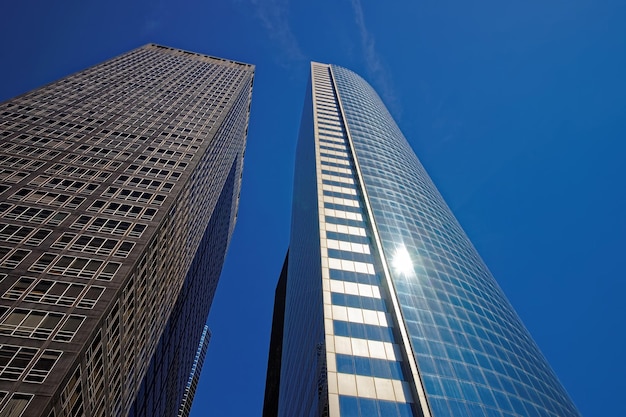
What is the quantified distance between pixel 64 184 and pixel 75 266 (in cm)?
1707

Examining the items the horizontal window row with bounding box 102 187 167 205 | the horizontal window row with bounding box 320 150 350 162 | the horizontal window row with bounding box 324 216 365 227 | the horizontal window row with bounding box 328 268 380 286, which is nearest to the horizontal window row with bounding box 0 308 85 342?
the horizontal window row with bounding box 102 187 167 205

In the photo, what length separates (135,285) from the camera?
160ft

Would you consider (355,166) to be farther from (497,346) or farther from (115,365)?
(115,365)

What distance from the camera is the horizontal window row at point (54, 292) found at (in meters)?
39.9

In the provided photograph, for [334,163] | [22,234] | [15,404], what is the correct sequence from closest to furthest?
1. [15,404]
2. [22,234]
3. [334,163]

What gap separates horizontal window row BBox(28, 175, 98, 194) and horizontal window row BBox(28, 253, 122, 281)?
1367cm

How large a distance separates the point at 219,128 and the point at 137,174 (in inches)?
1159

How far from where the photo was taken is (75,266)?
44.8m

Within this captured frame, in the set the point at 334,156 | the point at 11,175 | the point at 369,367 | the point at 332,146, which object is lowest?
the point at 369,367

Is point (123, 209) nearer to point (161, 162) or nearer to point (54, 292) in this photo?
point (161, 162)

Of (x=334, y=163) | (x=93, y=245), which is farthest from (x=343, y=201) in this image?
(x=93, y=245)

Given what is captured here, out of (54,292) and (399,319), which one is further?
(399,319)

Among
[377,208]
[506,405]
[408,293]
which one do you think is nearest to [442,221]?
[377,208]

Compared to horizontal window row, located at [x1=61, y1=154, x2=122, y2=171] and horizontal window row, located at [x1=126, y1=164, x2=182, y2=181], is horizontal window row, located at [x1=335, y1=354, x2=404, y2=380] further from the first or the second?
horizontal window row, located at [x1=61, y1=154, x2=122, y2=171]
